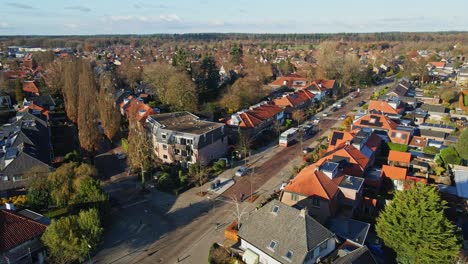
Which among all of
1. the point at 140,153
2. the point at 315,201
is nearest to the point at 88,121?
the point at 140,153

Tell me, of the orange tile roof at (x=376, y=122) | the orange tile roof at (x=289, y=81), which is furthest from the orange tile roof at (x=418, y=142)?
the orange tile roof at (x=289, y=81)

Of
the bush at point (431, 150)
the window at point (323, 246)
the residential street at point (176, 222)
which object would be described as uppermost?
the bush at point (431, 150)

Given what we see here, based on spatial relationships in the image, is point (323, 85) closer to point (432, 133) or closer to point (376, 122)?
point (376, 122)

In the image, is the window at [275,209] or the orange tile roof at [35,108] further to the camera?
the orange tile roof at [35,108]

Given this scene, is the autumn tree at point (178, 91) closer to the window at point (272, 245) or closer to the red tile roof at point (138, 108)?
the red tile roof at point (138, 108)

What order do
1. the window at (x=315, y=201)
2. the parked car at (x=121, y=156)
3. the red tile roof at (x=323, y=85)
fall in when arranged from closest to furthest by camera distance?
1. the window at (x=315, y=201)
2. the parked car at (x=121, y=156)
3. the red tile roof at (x=323, y=85)

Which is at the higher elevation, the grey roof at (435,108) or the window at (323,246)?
the grey roof at (435,108)

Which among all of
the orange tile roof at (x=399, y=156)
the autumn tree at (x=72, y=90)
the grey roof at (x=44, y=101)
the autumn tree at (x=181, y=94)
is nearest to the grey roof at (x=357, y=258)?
the orange tile roof at (x=399, y=156)

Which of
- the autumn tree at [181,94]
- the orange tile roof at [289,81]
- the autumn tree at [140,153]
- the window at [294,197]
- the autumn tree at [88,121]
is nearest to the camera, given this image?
the window at [294,197]
